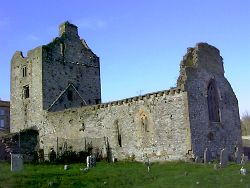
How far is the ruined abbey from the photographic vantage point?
27422mm

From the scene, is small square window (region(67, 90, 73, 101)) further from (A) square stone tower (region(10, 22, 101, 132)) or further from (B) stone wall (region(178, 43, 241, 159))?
(B) stone wall (region(178, 43, 241, 159))

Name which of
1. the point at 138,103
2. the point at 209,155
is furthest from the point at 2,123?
the point at 209,155

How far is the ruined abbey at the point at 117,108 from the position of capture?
27.4 m

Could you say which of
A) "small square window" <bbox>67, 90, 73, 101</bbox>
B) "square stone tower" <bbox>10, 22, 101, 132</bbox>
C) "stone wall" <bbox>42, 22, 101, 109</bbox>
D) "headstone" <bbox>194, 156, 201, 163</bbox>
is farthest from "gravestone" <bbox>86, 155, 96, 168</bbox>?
"small square window" <bbox>67, 90, 73, 101</bbox>

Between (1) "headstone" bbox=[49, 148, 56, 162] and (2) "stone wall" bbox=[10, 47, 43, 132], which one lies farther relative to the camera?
(2) "stone wall" bbox=[10, 47, 43, 132]

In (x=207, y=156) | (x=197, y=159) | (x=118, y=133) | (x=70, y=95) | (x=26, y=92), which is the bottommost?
(x=197, y=159)

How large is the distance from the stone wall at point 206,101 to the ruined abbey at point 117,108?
0.23 feet

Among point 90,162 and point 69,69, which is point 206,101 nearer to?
point 90,162

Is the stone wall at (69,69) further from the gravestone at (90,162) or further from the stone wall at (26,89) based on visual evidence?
the gravestone at (90,162)

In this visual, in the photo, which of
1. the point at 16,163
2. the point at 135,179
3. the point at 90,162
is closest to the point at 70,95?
the point at 90,162

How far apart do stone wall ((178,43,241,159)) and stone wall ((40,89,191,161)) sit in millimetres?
858

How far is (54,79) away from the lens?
38.7 metres

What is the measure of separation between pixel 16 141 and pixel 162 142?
13.4 m

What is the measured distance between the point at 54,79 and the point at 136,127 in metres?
12.6
